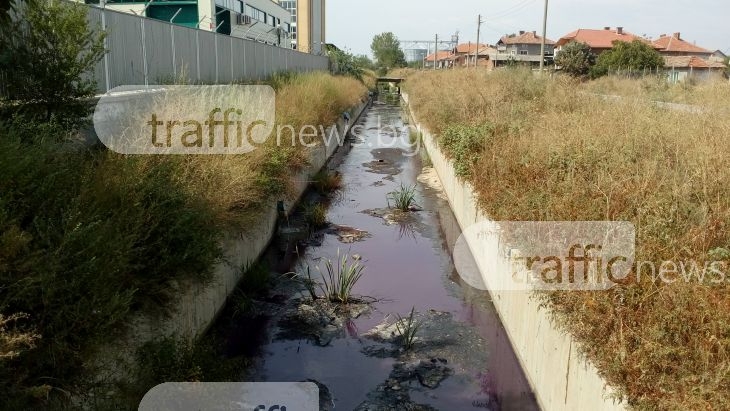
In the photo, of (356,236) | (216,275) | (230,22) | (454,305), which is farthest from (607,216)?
(230,22)

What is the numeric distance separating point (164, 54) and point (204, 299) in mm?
7992

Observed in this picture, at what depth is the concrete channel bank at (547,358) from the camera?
161 inches

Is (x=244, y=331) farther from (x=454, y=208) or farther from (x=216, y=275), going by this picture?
(x=454, y=208)

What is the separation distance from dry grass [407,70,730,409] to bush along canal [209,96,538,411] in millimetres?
1430

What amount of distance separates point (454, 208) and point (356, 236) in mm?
2440

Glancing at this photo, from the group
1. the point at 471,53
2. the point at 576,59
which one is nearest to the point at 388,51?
the point at 471,53

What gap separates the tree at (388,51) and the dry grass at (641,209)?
94.5 meters

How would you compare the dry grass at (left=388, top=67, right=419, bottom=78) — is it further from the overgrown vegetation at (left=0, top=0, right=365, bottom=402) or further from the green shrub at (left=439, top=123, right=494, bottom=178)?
the overgrown vegetation at (left=0, top=0, right=365, bottom=402)

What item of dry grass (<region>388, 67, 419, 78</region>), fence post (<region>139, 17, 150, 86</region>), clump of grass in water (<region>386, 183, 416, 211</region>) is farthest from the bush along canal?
dry grass (<region>388, 67, 419, 78</region>)

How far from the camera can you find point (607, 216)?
5.41m

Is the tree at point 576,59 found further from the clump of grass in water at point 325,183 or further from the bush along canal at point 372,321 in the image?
the bush along canal at point 372,321

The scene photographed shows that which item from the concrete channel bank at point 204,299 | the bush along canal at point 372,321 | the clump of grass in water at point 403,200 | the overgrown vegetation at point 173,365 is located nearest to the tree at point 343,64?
the clump of grass in water at point 403,200

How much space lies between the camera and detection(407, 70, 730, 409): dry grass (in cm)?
362

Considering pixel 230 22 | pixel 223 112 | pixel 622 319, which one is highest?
pixel 230 22
